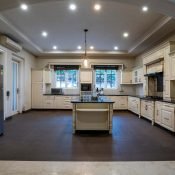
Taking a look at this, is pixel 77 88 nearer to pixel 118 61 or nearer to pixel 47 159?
pixel 118 61

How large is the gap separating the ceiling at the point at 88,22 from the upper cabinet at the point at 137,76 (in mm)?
1169

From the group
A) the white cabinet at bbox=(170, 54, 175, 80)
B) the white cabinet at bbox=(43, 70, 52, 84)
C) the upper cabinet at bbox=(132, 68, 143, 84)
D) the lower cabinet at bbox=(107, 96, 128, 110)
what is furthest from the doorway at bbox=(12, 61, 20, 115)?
the white cabinet at bbox=(170, 54, 175, 80)

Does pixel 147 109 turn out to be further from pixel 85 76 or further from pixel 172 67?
pixel 85 76

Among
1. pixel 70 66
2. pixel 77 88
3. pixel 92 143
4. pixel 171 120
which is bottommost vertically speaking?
pixel 92 143

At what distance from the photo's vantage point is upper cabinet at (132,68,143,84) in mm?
8567

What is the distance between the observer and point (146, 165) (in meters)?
2.90

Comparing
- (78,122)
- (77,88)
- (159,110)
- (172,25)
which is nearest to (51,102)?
(77,88)

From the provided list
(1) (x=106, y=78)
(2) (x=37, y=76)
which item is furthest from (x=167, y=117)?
(2) (x=37, y=76)

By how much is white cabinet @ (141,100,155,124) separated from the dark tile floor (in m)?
0.97

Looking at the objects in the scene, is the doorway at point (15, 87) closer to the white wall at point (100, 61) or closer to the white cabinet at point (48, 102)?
the white cabinet at point (48, 102)

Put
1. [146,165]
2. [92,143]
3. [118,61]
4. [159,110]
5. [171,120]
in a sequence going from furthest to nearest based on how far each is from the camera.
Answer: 1. [118,61]
2. [159,110]
3. [171,120]
4. [92,143]
5. [146,165]

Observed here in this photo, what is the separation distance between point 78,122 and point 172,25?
381 cm

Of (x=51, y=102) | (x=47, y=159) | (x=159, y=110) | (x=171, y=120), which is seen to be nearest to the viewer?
(x=47, y=159)

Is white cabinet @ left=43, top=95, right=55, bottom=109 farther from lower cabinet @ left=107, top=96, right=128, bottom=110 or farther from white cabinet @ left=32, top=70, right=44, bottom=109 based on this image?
lower cabinet @ left=107, top=96, right=128, bottom=110
